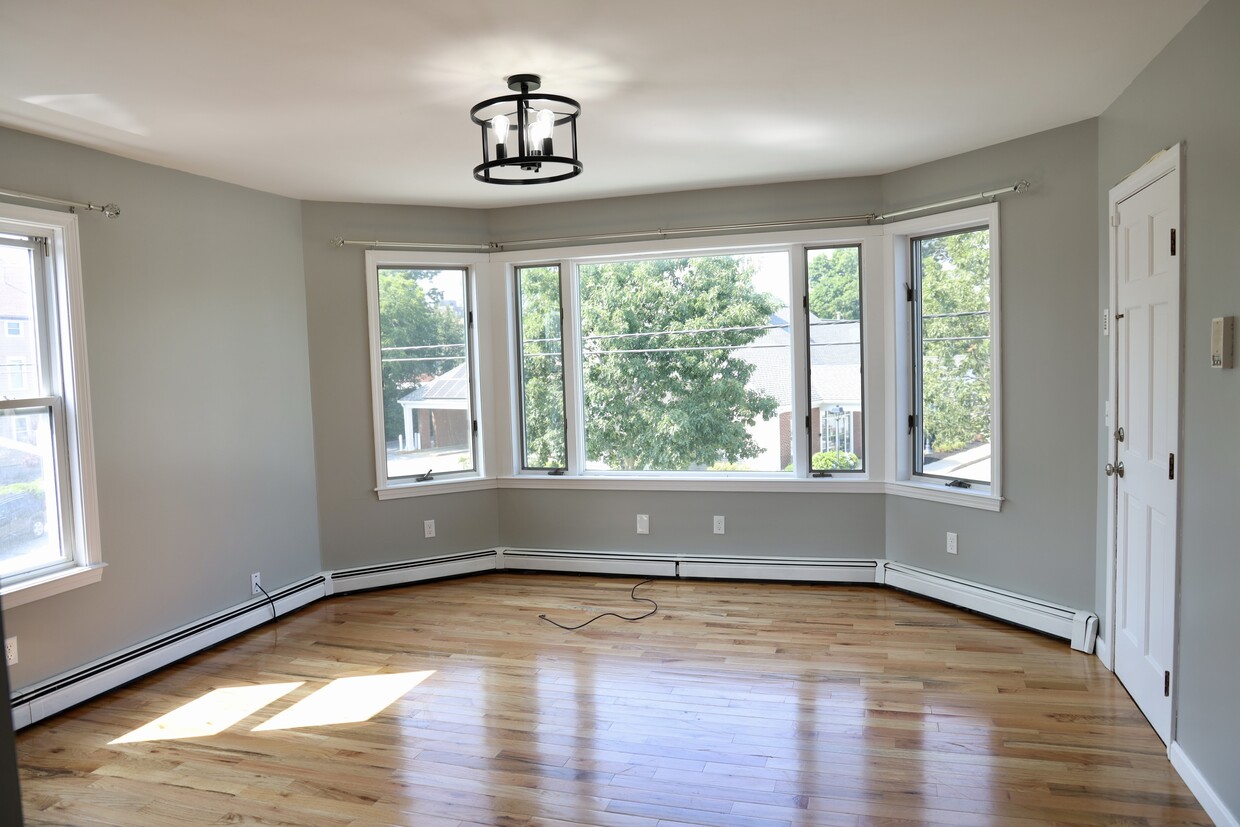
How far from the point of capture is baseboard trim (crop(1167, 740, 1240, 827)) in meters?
2.40

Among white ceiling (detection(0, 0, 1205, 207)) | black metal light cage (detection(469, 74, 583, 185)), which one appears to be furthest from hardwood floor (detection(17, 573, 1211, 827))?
white ceiling (detection(0, 0, 1205, 207))

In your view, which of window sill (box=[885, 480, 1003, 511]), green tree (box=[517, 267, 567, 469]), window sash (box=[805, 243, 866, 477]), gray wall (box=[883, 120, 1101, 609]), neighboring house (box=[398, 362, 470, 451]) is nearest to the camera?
gray wall (box=[883, 120, 1101, 609])

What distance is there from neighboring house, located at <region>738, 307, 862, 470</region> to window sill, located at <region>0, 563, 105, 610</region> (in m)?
3.59

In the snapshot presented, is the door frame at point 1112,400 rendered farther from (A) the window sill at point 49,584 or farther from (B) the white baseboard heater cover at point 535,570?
(A) the window sill at point 49,584

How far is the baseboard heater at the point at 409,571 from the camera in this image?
17.3ft

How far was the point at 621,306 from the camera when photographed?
216 inches

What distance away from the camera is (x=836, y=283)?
16.6ft

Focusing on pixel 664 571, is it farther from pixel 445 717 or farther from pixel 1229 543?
pixel 1229 543

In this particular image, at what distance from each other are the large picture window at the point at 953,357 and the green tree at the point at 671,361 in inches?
35.3

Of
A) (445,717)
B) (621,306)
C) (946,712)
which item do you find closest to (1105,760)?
(946,712)

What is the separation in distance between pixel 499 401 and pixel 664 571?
5.18ft

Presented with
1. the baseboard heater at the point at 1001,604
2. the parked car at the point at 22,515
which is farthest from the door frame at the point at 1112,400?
the parked car at the point at 22,515

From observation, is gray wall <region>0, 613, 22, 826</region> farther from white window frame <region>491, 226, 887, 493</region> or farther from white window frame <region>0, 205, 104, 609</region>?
white window frame <region>491, 226, 887, 493</region>

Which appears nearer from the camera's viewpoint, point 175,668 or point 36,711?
point 36,711
